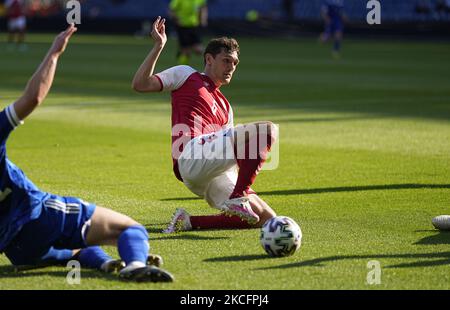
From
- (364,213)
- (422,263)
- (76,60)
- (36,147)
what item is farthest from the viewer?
(76,60)

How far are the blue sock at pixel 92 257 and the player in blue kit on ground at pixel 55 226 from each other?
0.14 metres

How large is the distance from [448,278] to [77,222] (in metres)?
2.49

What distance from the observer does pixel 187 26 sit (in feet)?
112

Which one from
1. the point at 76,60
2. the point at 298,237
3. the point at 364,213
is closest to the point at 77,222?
the point at 298,237

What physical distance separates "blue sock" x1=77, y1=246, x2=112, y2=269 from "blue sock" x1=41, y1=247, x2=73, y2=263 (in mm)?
82

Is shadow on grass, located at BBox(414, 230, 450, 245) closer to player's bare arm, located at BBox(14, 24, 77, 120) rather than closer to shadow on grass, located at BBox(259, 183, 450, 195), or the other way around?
shadow on grass, located at BBox(259, 183, 450, 195)

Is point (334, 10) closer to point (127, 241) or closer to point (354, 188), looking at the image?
point (354, 188)

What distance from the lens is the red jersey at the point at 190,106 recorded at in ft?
29.9

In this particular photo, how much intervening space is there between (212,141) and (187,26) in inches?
1010

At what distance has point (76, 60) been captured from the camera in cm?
3506

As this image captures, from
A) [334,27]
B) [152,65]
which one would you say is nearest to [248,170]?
[152,65]
